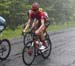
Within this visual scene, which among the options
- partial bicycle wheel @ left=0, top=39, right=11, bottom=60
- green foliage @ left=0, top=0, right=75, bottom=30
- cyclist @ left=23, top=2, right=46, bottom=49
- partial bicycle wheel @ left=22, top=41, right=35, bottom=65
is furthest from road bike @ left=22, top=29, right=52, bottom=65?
green foliage @ left=0, top=0, right=75, bottom=30

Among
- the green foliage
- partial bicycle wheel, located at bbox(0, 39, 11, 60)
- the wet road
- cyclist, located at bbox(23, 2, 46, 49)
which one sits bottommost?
the green foliage

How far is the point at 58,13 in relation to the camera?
35.6 metres

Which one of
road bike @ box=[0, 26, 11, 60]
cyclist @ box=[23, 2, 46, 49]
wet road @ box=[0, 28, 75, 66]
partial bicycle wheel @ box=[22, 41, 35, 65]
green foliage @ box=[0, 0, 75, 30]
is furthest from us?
green foliage @ box=[0, 0, 75, 30]

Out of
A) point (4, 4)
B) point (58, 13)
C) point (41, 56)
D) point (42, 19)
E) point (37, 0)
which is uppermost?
point (42, 19)

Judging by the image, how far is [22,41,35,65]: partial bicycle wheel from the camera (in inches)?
393

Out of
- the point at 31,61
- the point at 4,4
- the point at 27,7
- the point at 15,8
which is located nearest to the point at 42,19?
the point at 31,61

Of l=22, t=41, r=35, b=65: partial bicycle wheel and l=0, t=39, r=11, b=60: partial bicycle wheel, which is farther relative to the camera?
l=0, t=39, r=11, b=60: partial bicycle wheel

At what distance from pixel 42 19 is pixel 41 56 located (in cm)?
169

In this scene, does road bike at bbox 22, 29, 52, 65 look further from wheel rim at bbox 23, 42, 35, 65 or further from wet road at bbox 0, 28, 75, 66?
wet road at bbox 0, 28, 75, 66

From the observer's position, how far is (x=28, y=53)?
10062 mm

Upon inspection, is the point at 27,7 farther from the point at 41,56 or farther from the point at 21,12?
the point at 41,56

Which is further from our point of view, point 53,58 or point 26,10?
point 26,10

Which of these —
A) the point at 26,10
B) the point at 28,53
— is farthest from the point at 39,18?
the point at 26,10

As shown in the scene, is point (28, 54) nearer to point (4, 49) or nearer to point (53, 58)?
point (4, 49)
